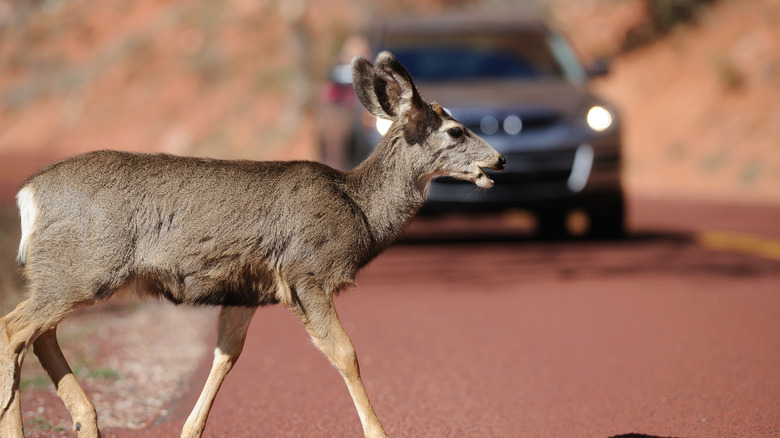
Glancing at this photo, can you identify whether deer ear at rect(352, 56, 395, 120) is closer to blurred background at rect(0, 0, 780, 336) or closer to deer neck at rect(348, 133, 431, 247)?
deer neck at rect(348, 133, 431, 247)

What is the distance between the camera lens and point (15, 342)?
5074 millimetres

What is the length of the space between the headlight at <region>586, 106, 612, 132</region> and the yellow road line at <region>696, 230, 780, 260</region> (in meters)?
2.33

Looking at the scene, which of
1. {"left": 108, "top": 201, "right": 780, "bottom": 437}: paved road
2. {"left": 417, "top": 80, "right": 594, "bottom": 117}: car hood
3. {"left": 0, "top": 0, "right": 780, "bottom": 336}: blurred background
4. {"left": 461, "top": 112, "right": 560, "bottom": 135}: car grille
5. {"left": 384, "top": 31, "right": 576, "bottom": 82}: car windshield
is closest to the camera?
{"left": 108, "top": 201, "right": 780, "bottom": 437}: paved road

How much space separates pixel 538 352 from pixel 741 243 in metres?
6.79

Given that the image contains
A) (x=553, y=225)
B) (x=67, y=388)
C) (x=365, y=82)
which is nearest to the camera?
(x=67, y=388)

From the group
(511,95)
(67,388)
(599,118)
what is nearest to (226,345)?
(67,388)

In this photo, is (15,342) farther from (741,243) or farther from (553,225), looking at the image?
(553,225)

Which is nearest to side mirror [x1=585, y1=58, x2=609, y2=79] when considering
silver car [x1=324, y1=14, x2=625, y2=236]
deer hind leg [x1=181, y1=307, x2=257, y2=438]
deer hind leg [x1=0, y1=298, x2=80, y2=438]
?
silver car [x1=324, y1=14, x2=625, y2=236]

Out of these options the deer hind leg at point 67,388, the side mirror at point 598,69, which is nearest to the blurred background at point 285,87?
the side mirror at point 598,69

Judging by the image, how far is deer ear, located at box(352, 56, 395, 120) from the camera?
18.3 feet

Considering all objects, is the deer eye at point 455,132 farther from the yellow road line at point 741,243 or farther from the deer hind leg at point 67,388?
the yellow road line at point 741,243

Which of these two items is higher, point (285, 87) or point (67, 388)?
point (67, 388)

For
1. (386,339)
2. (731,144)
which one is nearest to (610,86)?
(731,144)

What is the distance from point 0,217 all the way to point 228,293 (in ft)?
35.7
